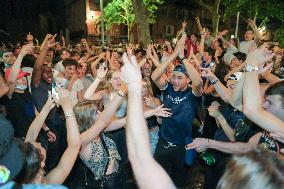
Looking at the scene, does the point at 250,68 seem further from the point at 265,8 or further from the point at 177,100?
the point at 265,8

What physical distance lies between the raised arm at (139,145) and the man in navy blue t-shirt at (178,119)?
2617 mm

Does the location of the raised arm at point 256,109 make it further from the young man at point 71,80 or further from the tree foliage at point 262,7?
the tree foliage at point 262,7

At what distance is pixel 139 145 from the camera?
1.94 metres

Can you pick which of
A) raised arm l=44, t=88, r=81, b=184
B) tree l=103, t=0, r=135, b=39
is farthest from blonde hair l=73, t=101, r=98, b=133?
tree l=103, t=0, r=135, b=39

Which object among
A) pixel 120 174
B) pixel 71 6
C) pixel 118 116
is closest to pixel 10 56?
pixel 118 116

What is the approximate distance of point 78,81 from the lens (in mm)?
6027

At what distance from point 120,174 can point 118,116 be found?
53.0 inches

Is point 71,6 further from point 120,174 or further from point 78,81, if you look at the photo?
point 120,174

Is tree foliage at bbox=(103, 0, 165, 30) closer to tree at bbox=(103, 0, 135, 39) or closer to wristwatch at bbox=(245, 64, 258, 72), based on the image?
tree at bbox=(103, 0, 135, 39)

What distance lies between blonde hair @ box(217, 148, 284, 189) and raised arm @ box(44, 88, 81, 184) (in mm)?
1433

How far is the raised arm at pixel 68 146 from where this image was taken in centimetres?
271

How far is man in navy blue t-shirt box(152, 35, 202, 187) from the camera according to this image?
4.68 metres

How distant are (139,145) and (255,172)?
65cm

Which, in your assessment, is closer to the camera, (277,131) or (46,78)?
(277,131)
